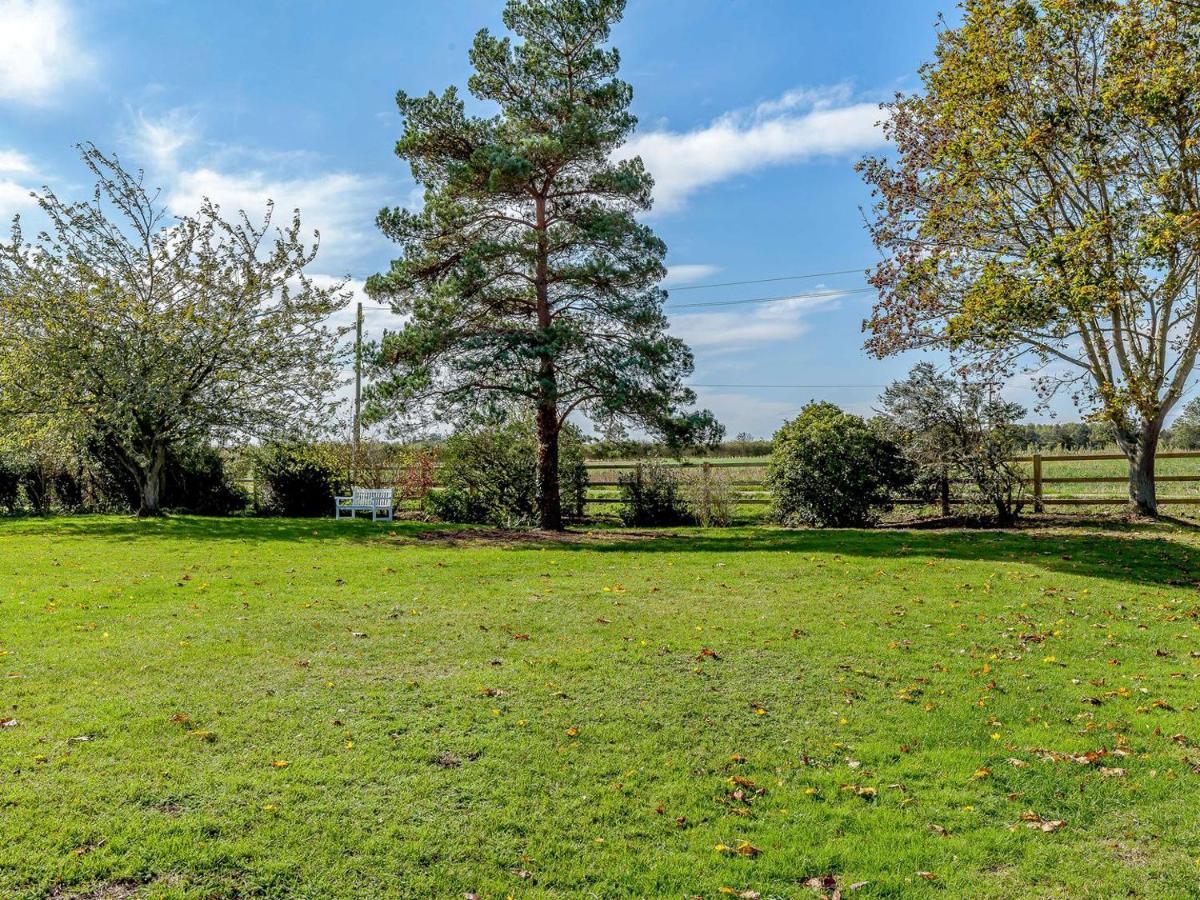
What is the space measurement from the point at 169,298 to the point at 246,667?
55.0 ft

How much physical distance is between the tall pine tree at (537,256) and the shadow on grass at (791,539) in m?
2.33

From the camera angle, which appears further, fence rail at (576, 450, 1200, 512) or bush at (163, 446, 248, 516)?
bush at (163, 446, 248, 516)

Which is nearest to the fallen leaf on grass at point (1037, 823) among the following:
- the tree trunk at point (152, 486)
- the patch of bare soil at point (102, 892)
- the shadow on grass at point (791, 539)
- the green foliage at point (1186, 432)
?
the patch of bare soil at point (102, 892)

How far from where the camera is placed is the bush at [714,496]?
59.2 feet

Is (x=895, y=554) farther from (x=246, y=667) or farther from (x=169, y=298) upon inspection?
(x=169, y=298)

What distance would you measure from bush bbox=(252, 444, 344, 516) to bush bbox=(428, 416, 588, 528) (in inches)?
163

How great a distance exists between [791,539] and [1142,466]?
8657 millimetres

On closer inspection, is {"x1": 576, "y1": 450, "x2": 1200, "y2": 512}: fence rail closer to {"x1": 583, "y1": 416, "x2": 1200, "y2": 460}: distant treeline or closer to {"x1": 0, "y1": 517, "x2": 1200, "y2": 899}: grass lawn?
{"x1": 583, "y1": 416, "x2": 1200, "y2": 460}: distant treeline

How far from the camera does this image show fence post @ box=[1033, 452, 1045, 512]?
17.1 meters

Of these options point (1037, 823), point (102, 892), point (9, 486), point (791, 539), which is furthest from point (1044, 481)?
point (9, 486)

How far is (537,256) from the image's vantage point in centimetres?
1588

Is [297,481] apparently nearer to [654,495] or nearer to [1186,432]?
[654,495]

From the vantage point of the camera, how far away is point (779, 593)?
29.6ft

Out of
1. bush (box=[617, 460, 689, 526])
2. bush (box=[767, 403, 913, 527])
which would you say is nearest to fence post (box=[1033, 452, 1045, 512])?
bush (box=[767, 403, 913, 527])
